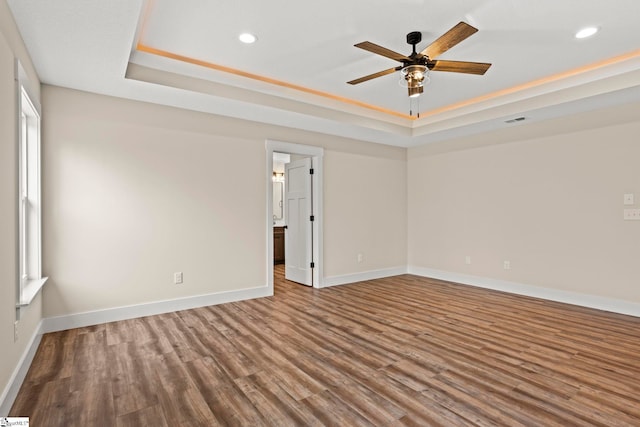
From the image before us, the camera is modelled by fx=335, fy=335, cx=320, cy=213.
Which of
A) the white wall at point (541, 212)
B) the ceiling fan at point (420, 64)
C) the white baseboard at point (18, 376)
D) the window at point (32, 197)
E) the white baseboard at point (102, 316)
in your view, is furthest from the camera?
the white wall at point (541, 212)

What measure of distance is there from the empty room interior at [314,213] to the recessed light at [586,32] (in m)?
0.03

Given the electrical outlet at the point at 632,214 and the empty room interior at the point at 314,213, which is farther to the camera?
the electrical outlet at the point at 632,214

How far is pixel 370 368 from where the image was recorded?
2590 millimetres

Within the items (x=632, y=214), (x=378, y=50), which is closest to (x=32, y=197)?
(x=378, y=50)

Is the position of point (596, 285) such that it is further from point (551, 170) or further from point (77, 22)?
point (77, 22)

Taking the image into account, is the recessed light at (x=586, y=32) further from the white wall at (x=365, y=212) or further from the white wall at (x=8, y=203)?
the white wall at (x=8, y=203)

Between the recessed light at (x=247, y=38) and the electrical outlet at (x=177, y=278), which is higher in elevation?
the recessed light at (x=247, y=38)

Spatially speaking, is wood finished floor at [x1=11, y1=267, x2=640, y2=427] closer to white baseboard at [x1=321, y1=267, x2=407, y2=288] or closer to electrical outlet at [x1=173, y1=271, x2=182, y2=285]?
electrical outlet at [x1=173, y1=271, x2=182, y2=285]

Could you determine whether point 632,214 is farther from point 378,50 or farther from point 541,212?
point 378,50

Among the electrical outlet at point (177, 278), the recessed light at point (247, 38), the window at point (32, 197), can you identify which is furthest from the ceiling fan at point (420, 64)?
the electrical outlet at point (177, 278)

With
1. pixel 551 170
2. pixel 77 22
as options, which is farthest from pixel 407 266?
pixel 77 22

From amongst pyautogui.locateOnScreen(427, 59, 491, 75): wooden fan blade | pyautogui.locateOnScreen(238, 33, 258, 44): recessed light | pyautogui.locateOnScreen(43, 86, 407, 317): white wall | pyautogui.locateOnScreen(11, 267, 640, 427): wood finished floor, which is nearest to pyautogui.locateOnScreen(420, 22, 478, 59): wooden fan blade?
pyautogui.locateOnScreen(427, 59, 491, 75): wooden fan blade

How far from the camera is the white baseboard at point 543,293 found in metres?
3.99

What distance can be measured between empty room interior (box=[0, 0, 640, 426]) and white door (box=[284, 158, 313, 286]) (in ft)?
0.15
